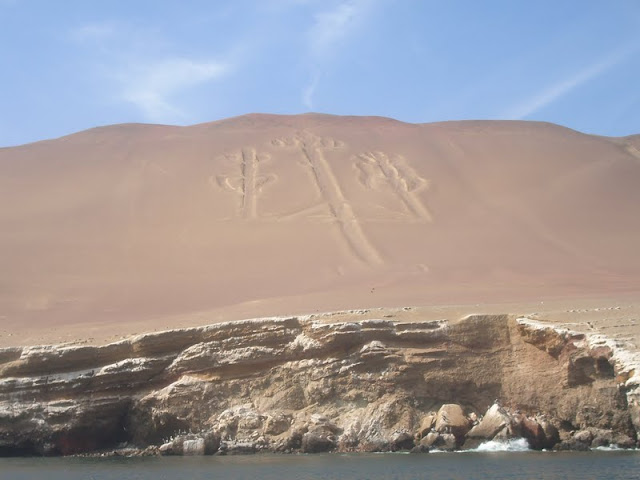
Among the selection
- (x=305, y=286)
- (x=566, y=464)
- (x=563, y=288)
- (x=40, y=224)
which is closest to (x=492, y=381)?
(x=566, y=464)

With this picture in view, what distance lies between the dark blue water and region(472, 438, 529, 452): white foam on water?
0.55m

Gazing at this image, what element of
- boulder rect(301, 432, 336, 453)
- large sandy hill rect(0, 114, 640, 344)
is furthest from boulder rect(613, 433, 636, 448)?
large sandy hill rect(0, 114, 640, 344)

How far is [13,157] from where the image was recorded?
52.0m

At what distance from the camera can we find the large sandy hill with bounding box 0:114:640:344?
31.2 metres

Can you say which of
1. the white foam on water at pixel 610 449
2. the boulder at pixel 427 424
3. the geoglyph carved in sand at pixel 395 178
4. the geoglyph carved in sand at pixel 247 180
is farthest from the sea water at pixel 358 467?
the geoglyph carved in sand at pixel 395 178

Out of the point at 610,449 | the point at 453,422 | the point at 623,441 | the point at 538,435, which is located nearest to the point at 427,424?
the point at 453,422

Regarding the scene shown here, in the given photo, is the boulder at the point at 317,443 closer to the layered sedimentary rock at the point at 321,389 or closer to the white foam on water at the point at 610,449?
the layered sedimentary rock at the point at 321,389

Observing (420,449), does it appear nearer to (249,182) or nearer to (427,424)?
(427,424)

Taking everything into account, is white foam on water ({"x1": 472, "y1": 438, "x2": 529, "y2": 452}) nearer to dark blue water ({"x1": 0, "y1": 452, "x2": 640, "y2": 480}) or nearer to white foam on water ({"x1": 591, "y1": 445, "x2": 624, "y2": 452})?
dark blue water ({"x1": 0, "y1": 452, "x2": 640, "y2": 480})

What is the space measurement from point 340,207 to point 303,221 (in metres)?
2.61

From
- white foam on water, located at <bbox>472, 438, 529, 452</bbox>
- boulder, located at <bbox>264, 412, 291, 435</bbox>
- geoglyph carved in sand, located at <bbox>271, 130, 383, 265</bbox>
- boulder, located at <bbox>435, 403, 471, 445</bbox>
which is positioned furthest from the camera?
geoglyph carved in sand, located at <bbox>271, 130, 383, 265</bbox>

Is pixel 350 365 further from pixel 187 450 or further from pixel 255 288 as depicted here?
pixel 255 288

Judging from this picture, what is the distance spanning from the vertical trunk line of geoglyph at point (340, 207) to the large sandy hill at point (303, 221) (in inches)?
4.7

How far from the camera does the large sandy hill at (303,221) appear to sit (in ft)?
102
